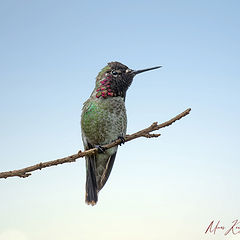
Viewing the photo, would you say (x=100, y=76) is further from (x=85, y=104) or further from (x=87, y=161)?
(x=87, y=161)

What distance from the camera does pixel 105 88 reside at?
5.11 m

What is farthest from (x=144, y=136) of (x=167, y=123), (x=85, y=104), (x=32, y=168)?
(x=85, y=104)

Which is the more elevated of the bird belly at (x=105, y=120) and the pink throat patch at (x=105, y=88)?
the pink throat patch at (x=105, y=88)

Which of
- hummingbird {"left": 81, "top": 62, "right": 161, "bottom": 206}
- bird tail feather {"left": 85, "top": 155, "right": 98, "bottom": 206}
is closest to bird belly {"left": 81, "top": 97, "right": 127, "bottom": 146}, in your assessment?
hummingbird {"left": 81, "top": 62, "right": 161, "bottom": 206}

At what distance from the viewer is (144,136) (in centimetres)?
386

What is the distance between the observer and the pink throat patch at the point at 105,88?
5.05 m

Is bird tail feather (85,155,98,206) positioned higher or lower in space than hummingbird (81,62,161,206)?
lower

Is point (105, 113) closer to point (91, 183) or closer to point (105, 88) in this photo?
point (105, 88)

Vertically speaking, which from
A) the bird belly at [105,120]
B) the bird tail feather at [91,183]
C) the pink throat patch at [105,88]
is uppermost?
the pink throat patch at [105,88]

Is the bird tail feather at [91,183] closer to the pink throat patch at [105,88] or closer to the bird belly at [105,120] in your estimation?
the bird belly at [105,120]

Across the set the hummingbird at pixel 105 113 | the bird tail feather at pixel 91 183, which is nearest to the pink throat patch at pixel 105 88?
the hummingbird at pixel 105 113

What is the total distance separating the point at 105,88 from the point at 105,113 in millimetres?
429

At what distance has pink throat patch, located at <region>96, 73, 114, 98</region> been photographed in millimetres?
5051

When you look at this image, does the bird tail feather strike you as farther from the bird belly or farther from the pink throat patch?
the pink throat patch
